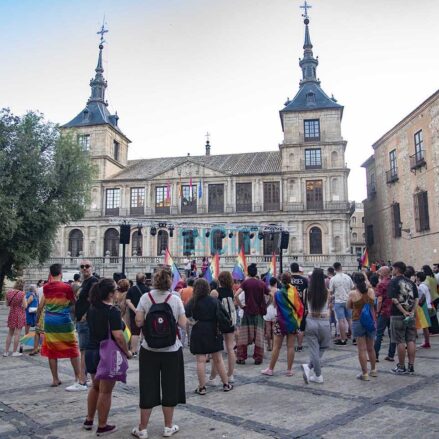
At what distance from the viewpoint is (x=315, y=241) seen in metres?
37.8

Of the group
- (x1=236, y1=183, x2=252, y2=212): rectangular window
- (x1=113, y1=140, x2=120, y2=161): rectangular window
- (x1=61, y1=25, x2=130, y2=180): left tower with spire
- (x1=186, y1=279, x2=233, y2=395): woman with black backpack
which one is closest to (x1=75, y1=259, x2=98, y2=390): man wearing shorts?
(x1=186, y1=279, x2=233, y2=395): woman with black backpack

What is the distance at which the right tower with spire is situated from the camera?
3725 centimetres

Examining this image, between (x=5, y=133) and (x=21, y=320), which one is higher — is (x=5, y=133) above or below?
above

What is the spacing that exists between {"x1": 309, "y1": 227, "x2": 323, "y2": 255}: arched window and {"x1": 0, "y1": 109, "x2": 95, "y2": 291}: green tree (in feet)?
69.4

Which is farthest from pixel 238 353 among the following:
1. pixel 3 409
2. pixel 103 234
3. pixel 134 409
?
pixel 103 234

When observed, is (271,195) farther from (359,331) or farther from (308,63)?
(359,331)

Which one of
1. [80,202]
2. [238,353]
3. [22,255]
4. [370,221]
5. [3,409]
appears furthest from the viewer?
[370,221]

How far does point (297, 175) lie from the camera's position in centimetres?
3897

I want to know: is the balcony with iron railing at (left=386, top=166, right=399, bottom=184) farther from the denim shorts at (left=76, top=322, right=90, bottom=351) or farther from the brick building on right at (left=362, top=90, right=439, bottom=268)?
the denim shorts at (left=76, top=322, right=90, bottom=351)

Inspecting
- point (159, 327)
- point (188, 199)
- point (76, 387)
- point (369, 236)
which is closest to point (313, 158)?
point (369, 236)

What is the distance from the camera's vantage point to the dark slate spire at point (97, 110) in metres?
44.8

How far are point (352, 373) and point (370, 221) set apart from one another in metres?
34.0

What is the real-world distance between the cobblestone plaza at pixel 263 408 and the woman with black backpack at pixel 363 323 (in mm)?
289

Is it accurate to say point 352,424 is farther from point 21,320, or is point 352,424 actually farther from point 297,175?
point 297,175
